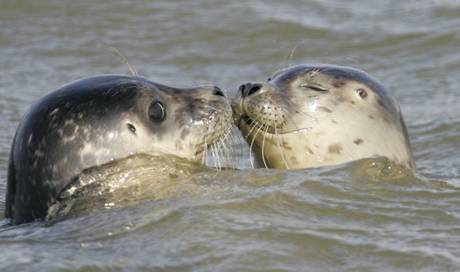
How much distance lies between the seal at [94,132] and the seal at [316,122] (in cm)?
44

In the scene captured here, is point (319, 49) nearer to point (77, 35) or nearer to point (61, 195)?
point (77, 35)

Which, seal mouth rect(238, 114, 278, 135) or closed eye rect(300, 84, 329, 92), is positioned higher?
closed eye rect(300, 84, 329, 92)

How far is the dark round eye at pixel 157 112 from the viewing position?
6148mm

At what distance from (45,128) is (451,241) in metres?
1.92

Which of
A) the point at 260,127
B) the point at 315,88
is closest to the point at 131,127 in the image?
the point at 260,127

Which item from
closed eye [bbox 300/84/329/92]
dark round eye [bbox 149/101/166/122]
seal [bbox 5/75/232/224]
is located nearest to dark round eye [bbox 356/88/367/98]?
closed eye [bbox 300/84/329/92]

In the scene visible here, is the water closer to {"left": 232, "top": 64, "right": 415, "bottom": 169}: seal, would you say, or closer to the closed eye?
{"left": 232, "top": 64, "right": 415, "bottom": 169}: seal

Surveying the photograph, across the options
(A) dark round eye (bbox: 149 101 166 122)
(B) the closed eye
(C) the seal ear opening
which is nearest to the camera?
(C) the seal ear opening

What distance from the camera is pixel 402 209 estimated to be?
20.1 ft

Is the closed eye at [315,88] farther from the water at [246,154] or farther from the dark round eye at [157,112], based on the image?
the dark round eye at [157,112]

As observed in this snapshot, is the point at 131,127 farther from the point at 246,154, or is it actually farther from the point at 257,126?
the point at 246,154

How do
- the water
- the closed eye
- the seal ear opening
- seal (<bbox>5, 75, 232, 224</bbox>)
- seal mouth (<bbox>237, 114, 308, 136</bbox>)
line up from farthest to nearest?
the closed eye, seal mouth (<bbox>237, 114, 308, 136</bbox>), the seal ear opening, seal (<bbox>5, 75, 232, 224</bbox>), the water

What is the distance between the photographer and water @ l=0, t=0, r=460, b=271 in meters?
5.42

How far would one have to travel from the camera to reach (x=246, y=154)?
8773 millimetres
